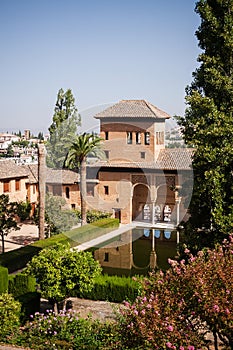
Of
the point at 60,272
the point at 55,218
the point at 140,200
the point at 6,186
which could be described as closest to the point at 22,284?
the point at 60,272

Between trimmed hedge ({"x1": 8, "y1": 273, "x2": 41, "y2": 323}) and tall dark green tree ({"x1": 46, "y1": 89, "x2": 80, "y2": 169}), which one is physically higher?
tall dark green tree ({"x1": 46, "y1": 89, "x2": 80, "y2": 169})

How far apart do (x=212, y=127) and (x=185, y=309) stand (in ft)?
21.0

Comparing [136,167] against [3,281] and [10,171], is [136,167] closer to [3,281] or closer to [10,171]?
[10,171]

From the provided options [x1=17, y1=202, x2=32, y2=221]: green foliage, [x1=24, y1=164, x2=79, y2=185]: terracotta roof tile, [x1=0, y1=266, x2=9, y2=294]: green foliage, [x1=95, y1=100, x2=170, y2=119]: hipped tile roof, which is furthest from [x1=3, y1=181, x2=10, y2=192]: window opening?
[x1=0, y1=266, x2=9, y2=294]: green foliage

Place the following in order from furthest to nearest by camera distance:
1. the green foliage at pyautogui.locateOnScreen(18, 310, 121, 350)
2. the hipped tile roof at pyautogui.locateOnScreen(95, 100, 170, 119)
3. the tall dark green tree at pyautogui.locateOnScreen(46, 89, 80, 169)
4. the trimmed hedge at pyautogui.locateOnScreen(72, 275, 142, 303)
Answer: the tall dark green tree at pyautogui.locateOnScreen(46, 89, 80, 169) < the hipped tile roof at pyautogui.locateOnScreen(95, 100, 170, 119) < the trimmed hedge at pyautogui.locateOnScreen(72, 275, 142, 303) < the green foliage at pyautogui.locateOnScreen(18, 310, 121, 350)

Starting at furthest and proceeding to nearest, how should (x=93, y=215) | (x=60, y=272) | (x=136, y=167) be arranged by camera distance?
(x=136, y=167) → (x=93, y=215) → (x=60, y=272)

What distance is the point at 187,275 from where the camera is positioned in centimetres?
725

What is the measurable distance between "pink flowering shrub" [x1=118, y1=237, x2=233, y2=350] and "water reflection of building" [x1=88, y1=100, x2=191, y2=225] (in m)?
22.5

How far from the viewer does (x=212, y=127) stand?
12500 millimetres

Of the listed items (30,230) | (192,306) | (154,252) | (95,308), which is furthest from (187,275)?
(30,230)

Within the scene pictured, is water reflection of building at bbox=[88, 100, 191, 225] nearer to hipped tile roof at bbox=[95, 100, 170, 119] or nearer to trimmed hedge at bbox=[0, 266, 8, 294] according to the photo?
hipped tile roof at bbox=[95, 100, 170, 119]

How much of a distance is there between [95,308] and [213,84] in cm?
669

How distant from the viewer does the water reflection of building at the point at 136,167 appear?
3056 cm

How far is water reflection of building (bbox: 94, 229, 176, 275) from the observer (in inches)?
799
